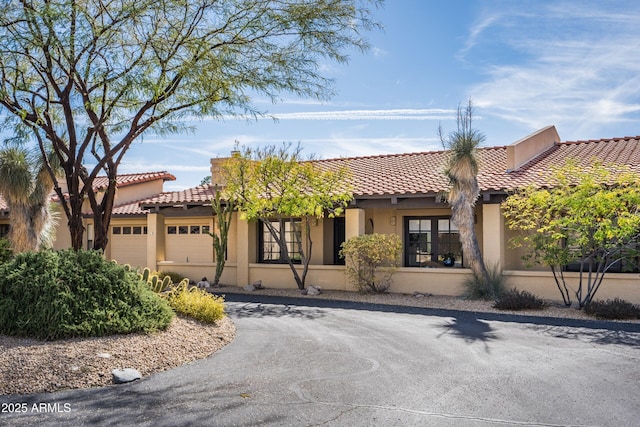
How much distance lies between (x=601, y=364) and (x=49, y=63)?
10.2 metres

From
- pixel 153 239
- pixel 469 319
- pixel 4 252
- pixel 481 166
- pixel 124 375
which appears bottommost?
pixel 469 319

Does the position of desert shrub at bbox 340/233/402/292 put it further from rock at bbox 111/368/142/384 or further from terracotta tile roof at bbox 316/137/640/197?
rock at bbox 111/368/142/384

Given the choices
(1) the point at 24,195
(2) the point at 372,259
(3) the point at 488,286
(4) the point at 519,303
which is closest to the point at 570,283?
(3) the point at 488,286

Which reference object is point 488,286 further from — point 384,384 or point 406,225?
point 384,384

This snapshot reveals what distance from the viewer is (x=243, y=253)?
19.1 metres

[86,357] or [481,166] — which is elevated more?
[481,166]

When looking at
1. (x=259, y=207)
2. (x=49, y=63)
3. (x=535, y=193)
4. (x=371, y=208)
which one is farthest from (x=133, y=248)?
(x=535, y=193)

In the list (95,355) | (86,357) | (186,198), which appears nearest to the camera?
(86,357)

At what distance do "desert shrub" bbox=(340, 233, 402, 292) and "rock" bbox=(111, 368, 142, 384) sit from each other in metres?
9.48

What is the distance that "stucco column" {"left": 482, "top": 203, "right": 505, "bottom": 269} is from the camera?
15297mm

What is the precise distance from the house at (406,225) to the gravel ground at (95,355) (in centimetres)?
829

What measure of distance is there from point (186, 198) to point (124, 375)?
14328 millimetres

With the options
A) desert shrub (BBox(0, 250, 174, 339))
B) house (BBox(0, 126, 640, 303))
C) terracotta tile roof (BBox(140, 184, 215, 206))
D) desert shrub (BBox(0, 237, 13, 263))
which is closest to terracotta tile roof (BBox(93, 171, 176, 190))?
house (BBox(0, 126, 640, 303))

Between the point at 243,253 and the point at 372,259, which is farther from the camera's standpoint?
the point at 243,253
